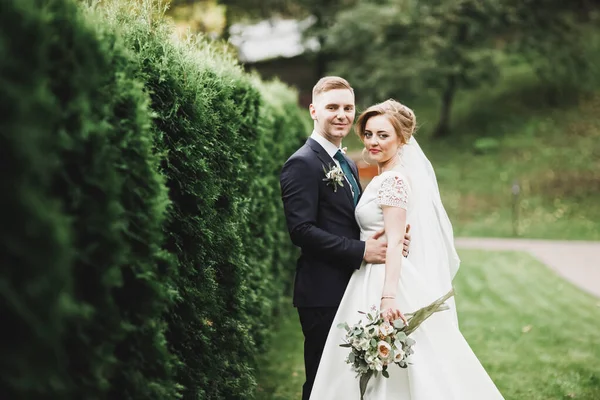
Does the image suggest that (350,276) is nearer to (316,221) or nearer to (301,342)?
(316,221)

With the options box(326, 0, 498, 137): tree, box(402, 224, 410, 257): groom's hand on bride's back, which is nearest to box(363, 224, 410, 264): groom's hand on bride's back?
box(402, 224, 410, 257): groom's hand on bride's back

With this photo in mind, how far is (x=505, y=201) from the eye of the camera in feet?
60.4

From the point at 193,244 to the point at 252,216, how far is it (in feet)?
6.55

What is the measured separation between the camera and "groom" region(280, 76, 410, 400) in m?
3.94

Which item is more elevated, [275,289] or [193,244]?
[275,289]

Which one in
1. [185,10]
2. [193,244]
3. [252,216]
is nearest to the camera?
[193,244]

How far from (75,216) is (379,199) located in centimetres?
218

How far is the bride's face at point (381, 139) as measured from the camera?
411 cm

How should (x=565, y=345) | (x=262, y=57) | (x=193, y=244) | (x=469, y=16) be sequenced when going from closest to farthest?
(x=193, y=244) < (x=565, y=345) < (x=469, y=16) < (x=262, y=57)

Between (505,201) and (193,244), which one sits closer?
(193,244)

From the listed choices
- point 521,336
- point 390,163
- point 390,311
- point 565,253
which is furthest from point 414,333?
point 565,253

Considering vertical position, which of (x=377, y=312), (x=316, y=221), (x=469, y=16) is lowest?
→ (x=377, y=312)

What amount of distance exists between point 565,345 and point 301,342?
3082mm

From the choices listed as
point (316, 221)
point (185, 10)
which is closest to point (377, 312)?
point (316, 221)
